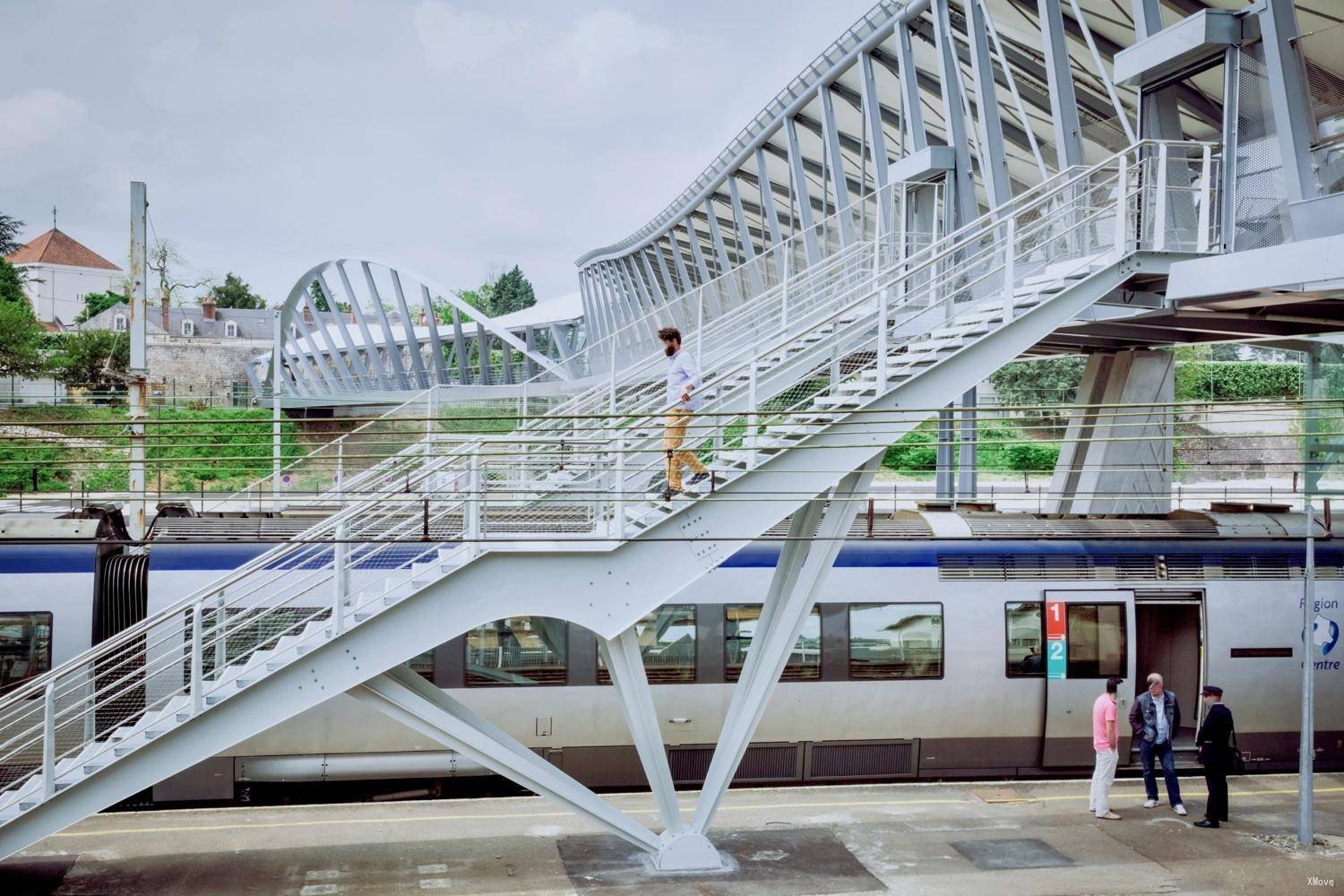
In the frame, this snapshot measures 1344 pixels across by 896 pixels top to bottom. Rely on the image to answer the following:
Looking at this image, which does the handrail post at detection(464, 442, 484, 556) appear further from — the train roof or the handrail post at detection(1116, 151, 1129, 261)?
the handrail post at detection(1116, 151, 1129, 261)

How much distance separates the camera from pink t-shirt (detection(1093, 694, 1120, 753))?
13.0 meters

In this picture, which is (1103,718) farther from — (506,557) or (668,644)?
(506,557)

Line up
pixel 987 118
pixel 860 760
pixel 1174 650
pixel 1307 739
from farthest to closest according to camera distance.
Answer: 1. pixel 1174 650
2. pixel 987 118
3. pixel 860 760
4. pixel 1307 739

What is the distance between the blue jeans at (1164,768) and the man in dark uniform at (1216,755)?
1.20 feet

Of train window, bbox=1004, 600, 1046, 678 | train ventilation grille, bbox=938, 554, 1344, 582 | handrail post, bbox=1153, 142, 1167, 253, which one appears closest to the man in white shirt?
train ventilation grille, bbox=938, 554, 1344, 582

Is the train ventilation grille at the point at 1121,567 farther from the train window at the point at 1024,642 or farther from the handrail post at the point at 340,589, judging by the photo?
the handrail post at the point at 340,589

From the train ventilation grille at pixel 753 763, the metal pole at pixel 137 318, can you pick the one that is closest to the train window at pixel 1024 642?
the train ventilation grille at pixel 753 763

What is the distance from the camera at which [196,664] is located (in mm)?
9617

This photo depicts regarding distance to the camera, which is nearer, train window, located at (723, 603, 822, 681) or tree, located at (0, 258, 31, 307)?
train window, located at (723, 603, 822, 681)

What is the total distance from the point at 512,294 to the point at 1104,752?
9896cm

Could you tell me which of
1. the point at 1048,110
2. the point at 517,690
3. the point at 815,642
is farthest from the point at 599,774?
the point at 1048,110

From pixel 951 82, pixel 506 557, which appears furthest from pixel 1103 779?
pixel 951 82

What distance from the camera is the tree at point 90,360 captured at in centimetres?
5741

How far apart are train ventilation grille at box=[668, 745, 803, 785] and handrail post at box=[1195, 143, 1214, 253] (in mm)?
6889
